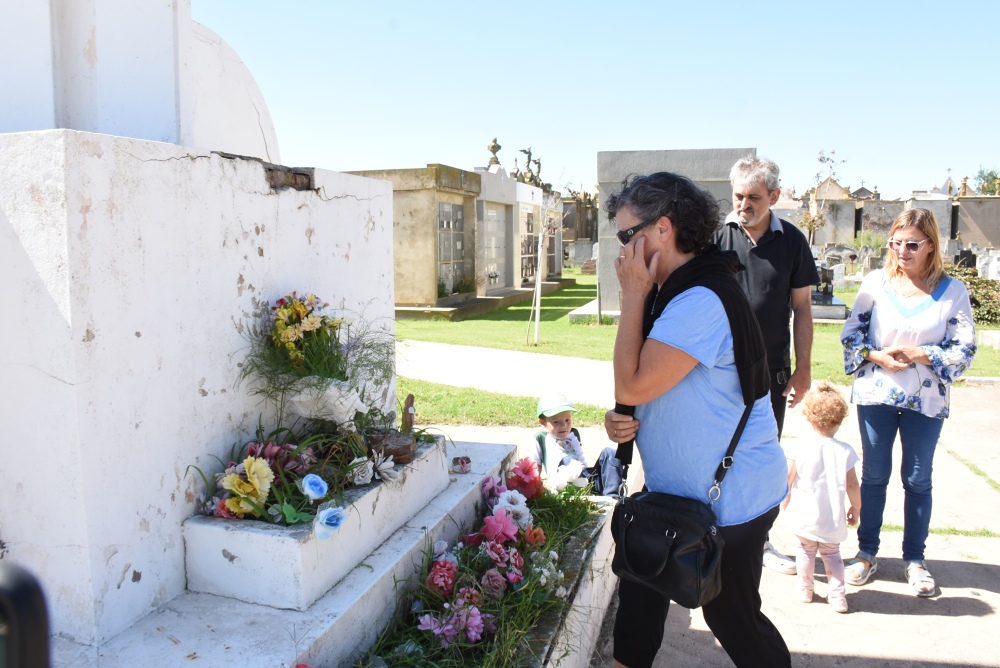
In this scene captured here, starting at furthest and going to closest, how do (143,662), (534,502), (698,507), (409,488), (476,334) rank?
(476,334) → (534,502) → (409,488) → (698,507) → (143,662)

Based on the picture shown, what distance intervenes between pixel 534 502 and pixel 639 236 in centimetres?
Answer: 168

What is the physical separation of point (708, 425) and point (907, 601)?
2093 mm

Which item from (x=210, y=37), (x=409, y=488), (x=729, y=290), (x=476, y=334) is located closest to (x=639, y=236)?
(x=729, y=290)

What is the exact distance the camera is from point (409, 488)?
288 cm

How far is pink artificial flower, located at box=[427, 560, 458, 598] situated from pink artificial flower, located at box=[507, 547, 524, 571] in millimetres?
258

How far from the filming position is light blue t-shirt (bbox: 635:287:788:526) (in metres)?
2.03

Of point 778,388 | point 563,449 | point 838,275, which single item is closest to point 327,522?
point 563,449

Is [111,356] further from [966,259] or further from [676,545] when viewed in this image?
[966,259]

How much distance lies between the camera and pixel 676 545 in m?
2.08

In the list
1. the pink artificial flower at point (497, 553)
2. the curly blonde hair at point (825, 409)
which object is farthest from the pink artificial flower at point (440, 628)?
the curly blonde hair at point (825, 409)

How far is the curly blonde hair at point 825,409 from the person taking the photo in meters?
3.53

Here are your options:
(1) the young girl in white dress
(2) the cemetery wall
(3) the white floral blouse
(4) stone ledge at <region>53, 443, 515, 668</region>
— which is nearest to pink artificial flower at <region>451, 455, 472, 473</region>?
(4) stone ledge at <region>53, 443, 515, 668</region>

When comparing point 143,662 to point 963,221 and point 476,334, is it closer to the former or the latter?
point 476,334

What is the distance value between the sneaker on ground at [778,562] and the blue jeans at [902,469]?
1.13 ft
